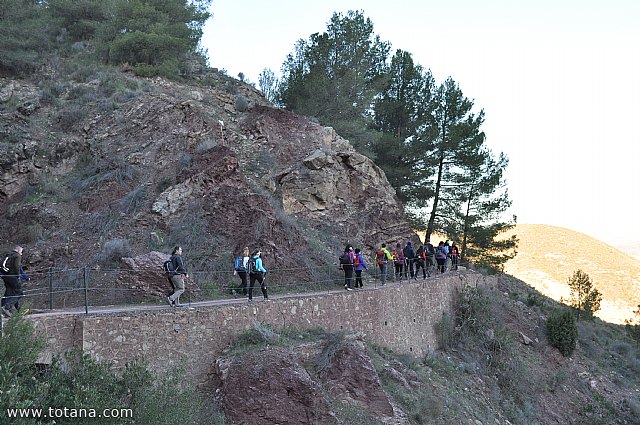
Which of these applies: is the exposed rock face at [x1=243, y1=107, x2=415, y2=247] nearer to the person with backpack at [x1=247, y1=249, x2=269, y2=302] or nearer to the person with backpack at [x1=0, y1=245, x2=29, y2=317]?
the person with backpack at [x1=247, y1=249, x2=269, y2=302]

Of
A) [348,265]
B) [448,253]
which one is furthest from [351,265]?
[448,253]

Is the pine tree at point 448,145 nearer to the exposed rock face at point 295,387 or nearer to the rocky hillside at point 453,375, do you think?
the rocky hillside at point 453,375

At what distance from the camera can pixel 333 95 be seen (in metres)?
31.7

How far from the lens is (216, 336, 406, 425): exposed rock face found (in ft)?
39.3

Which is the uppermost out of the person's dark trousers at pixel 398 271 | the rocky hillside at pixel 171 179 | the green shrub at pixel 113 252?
the rocky hillside at pixel 171 179

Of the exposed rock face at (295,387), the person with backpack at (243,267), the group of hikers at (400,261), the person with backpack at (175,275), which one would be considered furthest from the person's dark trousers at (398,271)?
the person with backpack at (175,275)

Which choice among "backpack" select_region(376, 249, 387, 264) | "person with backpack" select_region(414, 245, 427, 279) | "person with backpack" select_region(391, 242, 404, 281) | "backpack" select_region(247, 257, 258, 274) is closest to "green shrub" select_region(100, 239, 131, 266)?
"backpack" select_region(247, 257, 258, 274)

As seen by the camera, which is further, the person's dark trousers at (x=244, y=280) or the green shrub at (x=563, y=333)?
the green shrub at (x=563, y=333)

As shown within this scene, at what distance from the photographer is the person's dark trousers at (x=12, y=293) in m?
11.5

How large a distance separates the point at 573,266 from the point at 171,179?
61.7 metres

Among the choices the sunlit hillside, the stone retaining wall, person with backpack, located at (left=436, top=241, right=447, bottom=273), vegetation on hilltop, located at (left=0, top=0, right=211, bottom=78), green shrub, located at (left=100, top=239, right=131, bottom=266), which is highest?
vegetation on hilltop, located at (left=0, top=0, right=211, bottom=78)

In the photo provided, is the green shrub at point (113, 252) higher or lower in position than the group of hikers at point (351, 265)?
higher

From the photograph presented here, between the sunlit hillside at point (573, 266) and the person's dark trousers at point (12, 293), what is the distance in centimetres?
5241

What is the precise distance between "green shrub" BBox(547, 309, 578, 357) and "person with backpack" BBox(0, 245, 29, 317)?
24.0 m
